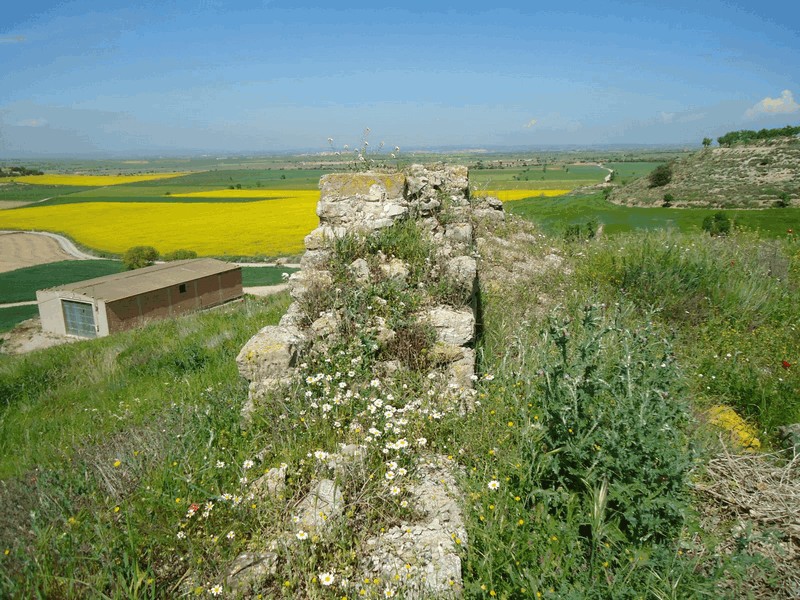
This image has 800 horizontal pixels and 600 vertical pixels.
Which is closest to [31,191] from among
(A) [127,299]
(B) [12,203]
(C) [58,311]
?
(B) [12,203]

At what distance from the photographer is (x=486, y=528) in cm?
231

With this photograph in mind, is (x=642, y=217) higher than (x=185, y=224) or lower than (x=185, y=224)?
higher

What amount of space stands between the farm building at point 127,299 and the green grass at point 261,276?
419cm

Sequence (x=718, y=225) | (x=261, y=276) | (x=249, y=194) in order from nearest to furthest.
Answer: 1. (x=718, y=225)
2. (x=261, y=276)
3. (x=249, y=194)

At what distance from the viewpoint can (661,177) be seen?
1687 inches

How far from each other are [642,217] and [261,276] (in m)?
24.0

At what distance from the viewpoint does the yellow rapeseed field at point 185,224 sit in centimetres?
3766

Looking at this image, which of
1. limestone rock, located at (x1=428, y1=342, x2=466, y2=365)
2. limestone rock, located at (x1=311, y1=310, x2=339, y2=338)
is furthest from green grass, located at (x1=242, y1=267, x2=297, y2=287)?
limestone rock, located at (x1=428, y1=342, x2=466, y2=365)

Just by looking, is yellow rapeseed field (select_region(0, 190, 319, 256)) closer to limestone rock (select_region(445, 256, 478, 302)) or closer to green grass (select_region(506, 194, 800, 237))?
green grass (select_region(506, 194, 800, 237))

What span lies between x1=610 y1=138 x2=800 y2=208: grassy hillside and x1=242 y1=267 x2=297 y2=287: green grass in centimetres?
2946

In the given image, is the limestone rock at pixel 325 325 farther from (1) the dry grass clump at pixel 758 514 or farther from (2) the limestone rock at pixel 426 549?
(1) the dry grass clump at pixel 758 514

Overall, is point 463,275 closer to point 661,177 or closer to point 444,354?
point 444,354

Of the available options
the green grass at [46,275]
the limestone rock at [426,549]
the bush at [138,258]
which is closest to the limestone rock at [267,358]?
the limestone rock at [426,549]

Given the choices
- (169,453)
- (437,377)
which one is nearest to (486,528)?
(437,377)
